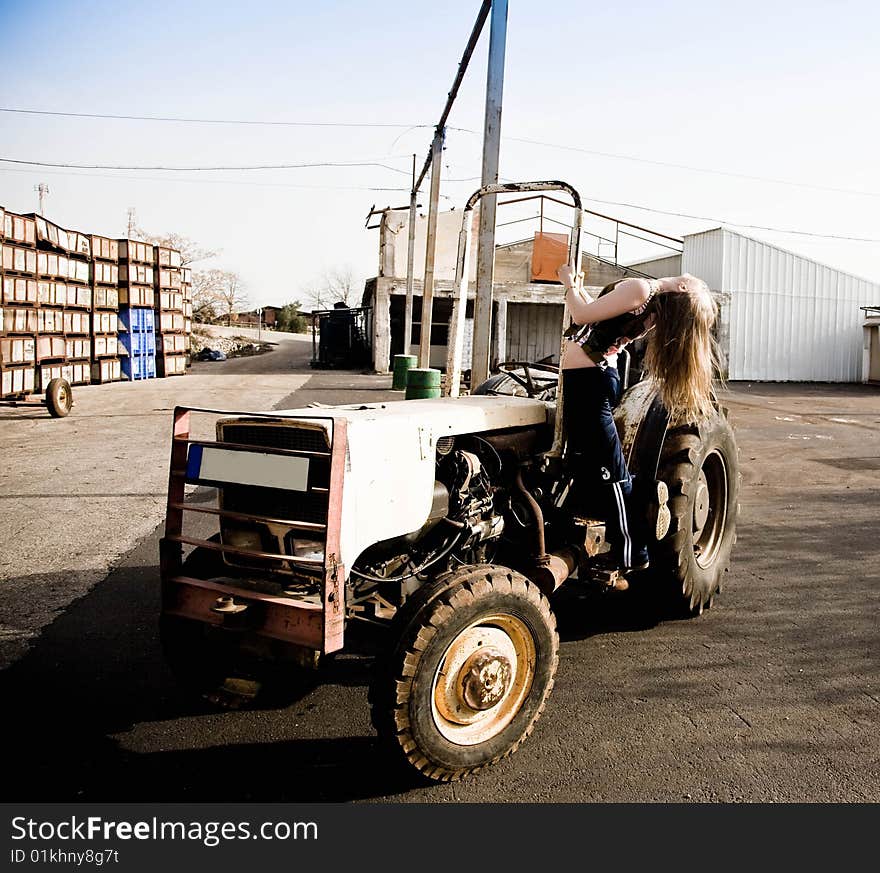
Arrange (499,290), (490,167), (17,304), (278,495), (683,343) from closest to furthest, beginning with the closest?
(278,495) → (683,343) → (490,167) → (17,304) → (499,290)

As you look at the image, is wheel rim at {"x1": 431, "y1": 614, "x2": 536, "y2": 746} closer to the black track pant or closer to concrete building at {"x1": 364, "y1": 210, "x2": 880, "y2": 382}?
the black track pant

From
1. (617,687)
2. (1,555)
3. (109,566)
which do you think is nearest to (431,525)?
(617,687)

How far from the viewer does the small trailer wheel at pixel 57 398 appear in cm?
1490

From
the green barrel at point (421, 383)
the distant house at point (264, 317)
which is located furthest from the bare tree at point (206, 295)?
the green barrel at point (421, 383)

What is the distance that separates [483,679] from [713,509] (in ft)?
9.73

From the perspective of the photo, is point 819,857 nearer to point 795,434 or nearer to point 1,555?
→ point 1,555

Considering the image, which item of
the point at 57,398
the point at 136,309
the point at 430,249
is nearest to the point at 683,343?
the point at 57,398

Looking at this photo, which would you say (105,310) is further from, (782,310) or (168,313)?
(782,310)

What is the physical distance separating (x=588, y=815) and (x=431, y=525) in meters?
1.40

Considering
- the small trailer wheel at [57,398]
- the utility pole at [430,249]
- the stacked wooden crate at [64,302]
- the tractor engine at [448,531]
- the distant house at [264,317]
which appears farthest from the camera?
the distant house at [264,317]

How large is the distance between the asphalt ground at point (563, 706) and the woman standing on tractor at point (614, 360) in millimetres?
833

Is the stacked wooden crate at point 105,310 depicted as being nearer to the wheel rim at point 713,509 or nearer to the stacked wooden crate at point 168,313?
the stacked wooden crate at point 168,313

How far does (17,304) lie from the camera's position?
58.3 ft

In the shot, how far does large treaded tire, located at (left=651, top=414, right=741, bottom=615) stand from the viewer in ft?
15.5
